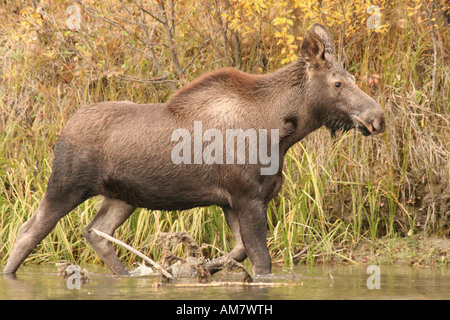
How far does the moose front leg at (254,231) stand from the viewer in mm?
6715

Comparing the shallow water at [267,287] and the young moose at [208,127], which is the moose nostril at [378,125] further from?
the shallow water at [267,287]

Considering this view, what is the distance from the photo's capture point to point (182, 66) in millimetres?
10711

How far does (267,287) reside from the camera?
6.13 metres

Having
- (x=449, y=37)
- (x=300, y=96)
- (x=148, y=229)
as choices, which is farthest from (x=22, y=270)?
(x=449, y=37)

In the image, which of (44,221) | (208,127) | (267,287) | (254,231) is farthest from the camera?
(44,221)

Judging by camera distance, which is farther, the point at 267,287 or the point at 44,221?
the point at 44,221

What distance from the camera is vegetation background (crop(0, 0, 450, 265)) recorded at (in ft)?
28.7

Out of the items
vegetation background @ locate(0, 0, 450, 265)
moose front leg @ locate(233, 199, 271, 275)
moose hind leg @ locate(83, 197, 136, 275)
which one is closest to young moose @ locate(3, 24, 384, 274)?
moose front leg @ locate(233, 199, 271, 275)

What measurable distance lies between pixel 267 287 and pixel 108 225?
2171 millimetres

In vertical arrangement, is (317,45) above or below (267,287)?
above

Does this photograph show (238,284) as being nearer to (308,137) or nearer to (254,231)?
(254,231)

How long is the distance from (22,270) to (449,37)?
250 inches

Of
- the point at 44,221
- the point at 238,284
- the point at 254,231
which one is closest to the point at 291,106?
the point at 254,231

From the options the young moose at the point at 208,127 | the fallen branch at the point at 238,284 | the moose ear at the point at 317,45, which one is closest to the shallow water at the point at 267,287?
the fallen branch at the point at 238,284
